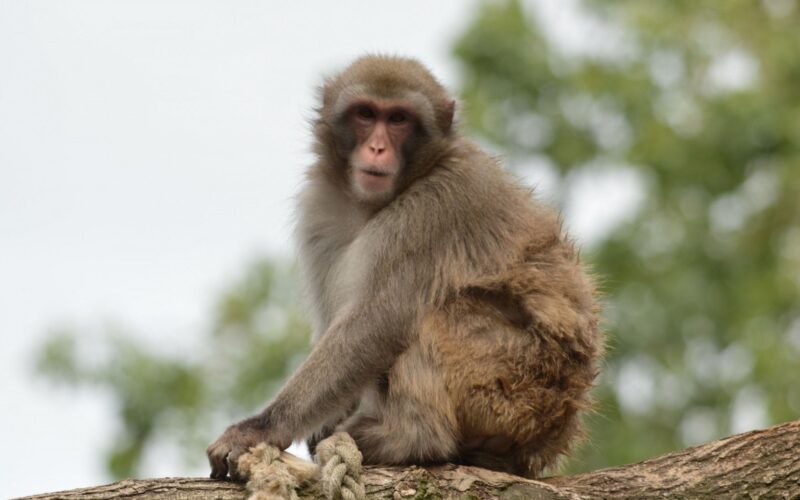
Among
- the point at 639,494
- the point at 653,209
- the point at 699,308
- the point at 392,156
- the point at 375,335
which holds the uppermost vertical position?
the point at 653,209

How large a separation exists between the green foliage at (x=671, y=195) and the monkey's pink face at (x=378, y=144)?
12.8 m

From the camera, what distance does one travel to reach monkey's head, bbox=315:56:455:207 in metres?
7.99

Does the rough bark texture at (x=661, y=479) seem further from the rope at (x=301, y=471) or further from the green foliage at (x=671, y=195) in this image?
the green foliage at (x=671, y=195)

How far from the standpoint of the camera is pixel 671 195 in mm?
24922

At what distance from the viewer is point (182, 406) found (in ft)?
68.0

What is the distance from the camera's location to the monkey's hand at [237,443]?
6910 mm

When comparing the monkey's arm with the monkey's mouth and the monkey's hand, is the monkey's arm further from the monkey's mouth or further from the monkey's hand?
the monkey's mouth

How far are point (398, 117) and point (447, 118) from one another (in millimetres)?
401

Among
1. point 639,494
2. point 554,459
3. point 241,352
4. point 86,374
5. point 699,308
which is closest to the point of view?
point 639,494

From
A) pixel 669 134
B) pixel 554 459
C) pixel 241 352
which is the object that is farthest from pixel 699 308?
pixel 554 459

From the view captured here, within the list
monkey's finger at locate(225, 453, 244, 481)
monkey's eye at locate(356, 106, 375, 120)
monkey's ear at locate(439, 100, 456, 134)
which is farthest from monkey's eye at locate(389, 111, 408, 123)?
monkey's finger at locate(225, 453, 244, 481)

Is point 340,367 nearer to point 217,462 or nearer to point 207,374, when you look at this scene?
point 217,462

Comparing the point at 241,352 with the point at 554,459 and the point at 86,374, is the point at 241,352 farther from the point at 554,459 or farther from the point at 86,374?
the point at 554,459

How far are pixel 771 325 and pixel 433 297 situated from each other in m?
18.1
